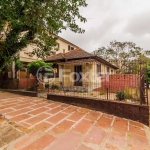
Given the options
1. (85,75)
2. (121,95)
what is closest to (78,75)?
(85,75)

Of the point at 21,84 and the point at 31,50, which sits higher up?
the point at 31,50

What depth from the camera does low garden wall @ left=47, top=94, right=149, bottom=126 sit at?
4414mm

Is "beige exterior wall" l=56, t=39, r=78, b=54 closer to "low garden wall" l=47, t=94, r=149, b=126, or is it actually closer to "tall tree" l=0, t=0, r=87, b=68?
"low garden wall" l=47, t=94, r=149, b=126

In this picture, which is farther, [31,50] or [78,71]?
[31,50]

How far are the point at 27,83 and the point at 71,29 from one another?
7.10m

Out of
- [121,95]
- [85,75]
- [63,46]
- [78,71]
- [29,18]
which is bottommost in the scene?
[121,95]

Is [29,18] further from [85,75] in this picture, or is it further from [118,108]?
[85,75]

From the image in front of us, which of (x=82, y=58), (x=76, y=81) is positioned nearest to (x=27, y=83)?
(x=76, y=81)

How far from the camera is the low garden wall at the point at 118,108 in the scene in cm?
441

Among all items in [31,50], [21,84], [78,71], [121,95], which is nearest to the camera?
[121,95]

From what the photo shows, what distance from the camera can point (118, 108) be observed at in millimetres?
4910

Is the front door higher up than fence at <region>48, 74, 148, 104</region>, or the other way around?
the front door

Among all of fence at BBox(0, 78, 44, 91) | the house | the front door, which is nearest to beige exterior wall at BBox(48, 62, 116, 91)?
the house

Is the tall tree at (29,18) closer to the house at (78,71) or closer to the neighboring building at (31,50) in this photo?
the house at (78,71)
